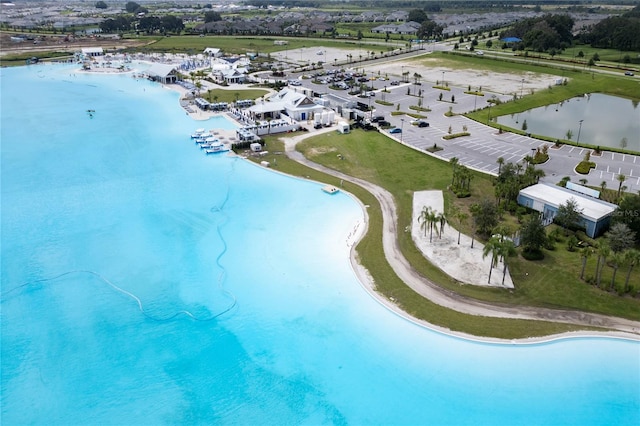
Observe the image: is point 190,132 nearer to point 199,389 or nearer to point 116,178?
point 116,178

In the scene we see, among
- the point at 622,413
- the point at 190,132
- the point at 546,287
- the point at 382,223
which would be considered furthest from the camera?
the point at 190,132

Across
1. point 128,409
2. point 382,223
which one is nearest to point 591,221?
point 382,223

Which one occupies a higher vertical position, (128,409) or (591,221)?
(591,221)

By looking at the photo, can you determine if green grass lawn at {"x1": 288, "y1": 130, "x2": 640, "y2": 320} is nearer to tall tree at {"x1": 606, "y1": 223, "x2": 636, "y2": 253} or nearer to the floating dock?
tall tree at {"x1": 606, "y1": 223, "x2": 636, "y2": 253}

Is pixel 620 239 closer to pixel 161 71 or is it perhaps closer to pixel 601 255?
pixel 601 255

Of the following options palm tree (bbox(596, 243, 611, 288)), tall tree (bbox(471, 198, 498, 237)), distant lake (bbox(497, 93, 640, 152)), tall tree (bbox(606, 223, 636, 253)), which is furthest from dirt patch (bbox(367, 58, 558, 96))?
palm tree (bbox(596, 243, 611, 288))

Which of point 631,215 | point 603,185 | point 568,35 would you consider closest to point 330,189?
point 603,185

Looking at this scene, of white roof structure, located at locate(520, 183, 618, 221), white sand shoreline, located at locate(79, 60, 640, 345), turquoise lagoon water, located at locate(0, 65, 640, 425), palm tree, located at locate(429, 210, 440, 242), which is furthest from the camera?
white roof structure, located at locate(520, 183, 618, 221)
